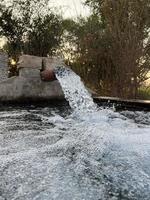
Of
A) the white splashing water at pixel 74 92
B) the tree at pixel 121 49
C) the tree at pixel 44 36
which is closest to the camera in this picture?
the white splashing water at pixel 74 92

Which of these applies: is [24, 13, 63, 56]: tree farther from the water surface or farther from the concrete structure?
the water surface

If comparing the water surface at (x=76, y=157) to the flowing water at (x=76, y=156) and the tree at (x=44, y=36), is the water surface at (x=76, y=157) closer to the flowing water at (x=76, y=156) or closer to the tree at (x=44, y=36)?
the flowing water at (x=76, y=156)

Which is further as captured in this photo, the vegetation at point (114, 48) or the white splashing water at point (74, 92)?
the vegetation at point (114, 48)

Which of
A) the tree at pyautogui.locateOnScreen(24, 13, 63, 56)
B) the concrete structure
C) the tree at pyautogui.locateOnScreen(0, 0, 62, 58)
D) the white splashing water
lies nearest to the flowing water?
the white splashing water

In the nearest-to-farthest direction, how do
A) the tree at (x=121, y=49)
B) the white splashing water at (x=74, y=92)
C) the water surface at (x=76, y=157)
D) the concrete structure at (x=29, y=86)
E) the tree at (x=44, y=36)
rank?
the water surface at (x=76, y=157)
the white splashing water at (x=74, y=92)
the concrete structure at (x=29, y=86)
the tree at (x=121, y=49)
the tree at (x=44, y=36)

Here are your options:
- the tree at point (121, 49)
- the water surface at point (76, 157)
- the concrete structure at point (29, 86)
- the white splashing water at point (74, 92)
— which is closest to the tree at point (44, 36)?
the tree at point (121, 49)

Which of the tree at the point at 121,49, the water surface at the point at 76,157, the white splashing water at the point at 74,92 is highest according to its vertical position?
the tree at the point at 121,49

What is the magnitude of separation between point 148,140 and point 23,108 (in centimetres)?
243

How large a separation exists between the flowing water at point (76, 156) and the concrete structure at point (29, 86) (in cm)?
120

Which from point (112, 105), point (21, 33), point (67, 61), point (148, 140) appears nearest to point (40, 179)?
point (148, 140)

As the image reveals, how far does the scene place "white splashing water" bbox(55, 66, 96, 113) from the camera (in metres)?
5.34

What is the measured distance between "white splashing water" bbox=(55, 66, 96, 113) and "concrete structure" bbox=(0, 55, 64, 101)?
1.16 feet

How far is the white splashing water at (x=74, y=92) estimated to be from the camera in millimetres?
5336

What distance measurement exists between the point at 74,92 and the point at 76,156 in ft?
8.37
